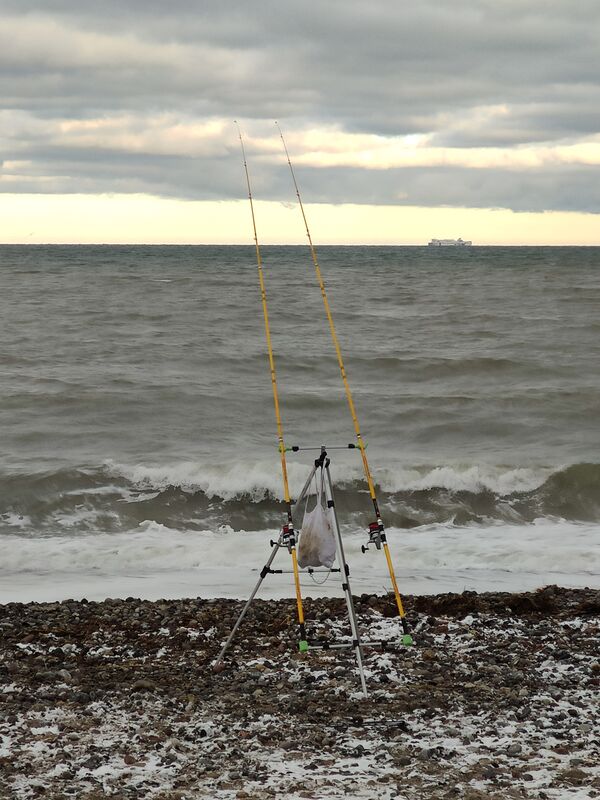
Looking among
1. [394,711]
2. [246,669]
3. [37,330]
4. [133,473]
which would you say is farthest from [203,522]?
[37,330]

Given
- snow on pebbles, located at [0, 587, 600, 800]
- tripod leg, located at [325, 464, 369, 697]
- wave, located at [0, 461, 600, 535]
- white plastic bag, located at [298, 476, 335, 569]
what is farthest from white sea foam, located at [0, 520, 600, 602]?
tripod leg, located at [325, 464, 369, 697]

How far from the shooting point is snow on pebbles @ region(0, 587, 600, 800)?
17.6ft

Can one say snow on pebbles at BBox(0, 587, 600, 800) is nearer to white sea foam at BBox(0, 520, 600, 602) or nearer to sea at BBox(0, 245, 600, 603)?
sea at BBox(0, 245, 600, 603)

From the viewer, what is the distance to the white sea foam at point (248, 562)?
384 inches

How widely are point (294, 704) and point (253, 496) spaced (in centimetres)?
763

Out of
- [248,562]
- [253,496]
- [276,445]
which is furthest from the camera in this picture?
[276,445]

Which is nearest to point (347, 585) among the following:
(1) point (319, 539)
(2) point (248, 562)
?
(1) point (319, 539)

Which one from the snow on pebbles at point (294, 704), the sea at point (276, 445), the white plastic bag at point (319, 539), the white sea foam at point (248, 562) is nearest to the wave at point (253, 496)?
the sea at point (276, 445)

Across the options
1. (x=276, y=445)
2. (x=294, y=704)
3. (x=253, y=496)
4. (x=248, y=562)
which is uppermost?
(x=276, y=445)

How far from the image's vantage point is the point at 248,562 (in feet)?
35.9

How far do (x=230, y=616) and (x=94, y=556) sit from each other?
3.04 metres

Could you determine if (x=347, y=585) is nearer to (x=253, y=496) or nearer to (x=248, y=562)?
(x=248, y=562)

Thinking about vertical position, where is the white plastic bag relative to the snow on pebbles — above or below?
above

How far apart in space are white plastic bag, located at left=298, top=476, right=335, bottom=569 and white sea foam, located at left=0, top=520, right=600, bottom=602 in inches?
119
